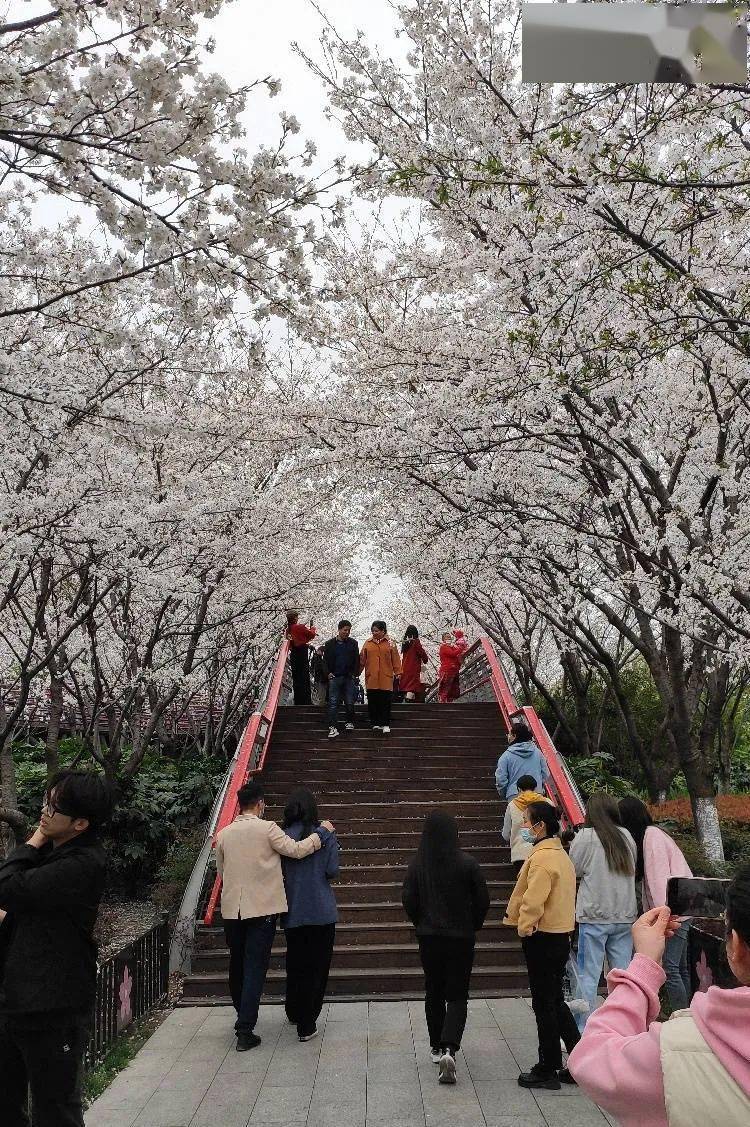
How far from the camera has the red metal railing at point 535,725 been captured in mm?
9164

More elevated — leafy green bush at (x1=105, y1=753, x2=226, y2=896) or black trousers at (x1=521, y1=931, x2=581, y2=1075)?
leafy green bush at (x1=105, y1=753, x2=226, y2=896)

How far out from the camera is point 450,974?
221 inches

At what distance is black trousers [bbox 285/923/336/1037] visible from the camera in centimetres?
638

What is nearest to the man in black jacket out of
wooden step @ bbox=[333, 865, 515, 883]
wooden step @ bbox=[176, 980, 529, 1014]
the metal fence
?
the metal fence

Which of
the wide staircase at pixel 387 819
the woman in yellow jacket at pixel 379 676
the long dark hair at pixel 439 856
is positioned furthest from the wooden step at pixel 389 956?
the woman in yellow jacket at pixel 379 676

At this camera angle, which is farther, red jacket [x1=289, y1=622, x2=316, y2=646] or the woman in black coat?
red jacket [x1=289, y1=622, x2=316, y2=646]

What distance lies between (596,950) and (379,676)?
7.88m

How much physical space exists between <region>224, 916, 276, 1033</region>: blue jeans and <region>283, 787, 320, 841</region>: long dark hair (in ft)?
2.12

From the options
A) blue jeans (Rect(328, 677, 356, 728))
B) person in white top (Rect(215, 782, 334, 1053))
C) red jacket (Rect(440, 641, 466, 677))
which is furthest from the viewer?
red jacket (Rect(440, 641, 466, 677))

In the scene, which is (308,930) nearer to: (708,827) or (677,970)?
(677,970)
